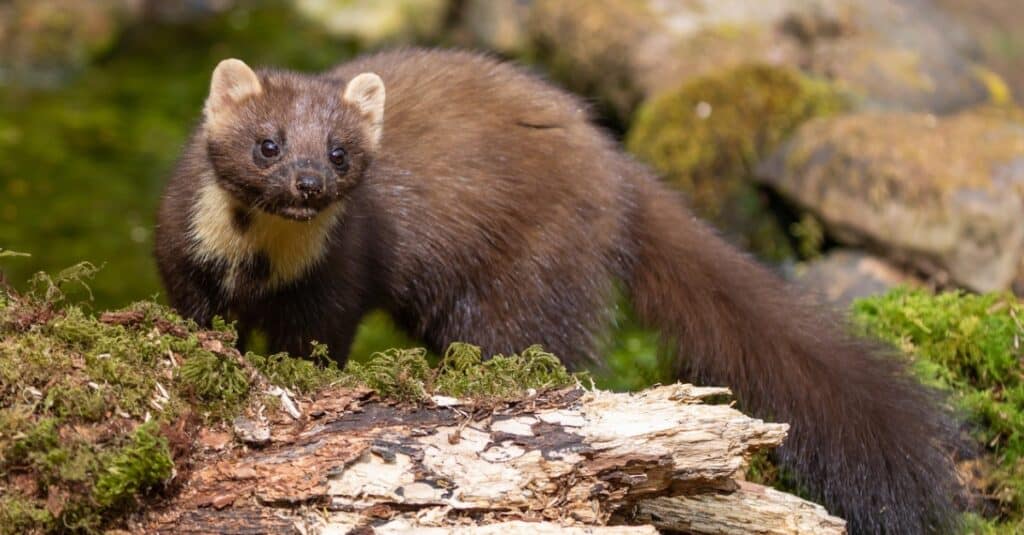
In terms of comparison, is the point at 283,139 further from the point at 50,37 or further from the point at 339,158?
the point at 50,37

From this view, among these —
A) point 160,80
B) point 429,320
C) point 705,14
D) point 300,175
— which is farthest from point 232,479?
point 160,80

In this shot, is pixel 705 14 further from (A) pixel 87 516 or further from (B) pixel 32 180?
(A) pixel 87 516

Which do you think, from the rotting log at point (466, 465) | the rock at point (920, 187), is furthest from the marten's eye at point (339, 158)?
the rock at point (920, 187)

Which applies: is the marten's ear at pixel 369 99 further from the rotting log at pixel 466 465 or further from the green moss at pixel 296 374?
the rotting log at pixel 466 465

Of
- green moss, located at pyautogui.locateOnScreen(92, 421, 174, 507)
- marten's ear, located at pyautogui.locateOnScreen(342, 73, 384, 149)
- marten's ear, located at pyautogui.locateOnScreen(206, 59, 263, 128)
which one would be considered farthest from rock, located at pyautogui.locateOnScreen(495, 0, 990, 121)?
green moss, located at pyautogui.locateOnScreen(92, 421, 174, 507)

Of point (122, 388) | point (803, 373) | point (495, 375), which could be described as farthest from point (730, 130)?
point (122, 388)

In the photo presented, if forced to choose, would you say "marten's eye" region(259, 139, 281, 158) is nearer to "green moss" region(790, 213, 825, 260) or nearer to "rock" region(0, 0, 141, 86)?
"green moss" region(790, 213, 825, 260)
